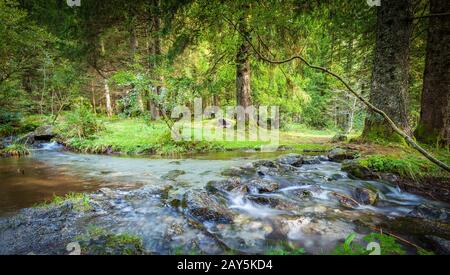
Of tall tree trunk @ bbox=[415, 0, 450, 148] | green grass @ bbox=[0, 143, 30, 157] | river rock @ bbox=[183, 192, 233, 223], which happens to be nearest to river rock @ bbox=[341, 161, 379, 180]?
tall tree trunk @ bbox=[415, 0, 450, 148]

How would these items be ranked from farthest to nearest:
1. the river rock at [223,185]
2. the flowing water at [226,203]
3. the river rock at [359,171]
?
the river rock at [359,171]
the river rock at [223,185]
the flowing water at [226,203]

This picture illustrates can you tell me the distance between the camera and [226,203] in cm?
443

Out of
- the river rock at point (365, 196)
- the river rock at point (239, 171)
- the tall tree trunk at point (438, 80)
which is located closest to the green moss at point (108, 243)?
the river rock at point (239, 171)

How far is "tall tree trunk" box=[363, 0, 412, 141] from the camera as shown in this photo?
630 cm

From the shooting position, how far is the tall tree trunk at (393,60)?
6305 millimetres

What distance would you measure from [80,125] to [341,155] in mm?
11127

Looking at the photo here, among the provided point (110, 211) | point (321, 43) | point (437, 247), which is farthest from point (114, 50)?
point (437, 247)

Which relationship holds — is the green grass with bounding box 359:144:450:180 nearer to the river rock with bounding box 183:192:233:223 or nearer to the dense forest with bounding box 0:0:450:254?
the dense forest with bounding box 0:0:450:254

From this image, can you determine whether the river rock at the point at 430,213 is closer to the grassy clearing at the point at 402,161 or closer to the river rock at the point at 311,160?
the grassy clearing at the point at 402,161

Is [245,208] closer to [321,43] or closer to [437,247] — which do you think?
[437,247]

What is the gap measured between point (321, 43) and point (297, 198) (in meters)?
9.30

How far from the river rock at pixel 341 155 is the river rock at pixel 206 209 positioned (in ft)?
13.1

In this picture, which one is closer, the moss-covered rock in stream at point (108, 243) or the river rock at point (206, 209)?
the moss-covered rock in stream at point (108, 243)

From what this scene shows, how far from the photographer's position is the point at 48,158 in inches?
366
